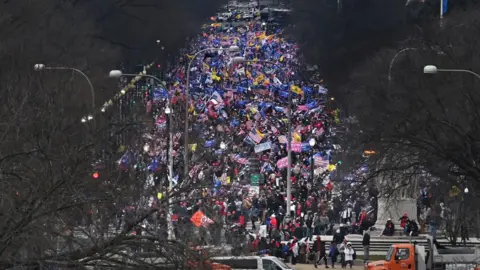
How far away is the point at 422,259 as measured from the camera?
130 ft

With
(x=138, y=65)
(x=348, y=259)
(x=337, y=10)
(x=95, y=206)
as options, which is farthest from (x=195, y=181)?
(x=337, y=10)

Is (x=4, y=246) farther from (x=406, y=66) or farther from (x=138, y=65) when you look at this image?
(x=138, y=65)

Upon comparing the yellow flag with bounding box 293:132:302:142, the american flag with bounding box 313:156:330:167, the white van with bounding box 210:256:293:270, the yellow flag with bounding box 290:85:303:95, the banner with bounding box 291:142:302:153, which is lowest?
the white van with bounding box 210:256:293:270

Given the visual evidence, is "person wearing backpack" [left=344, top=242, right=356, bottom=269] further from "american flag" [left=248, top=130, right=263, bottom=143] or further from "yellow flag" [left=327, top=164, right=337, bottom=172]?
"american flag" [left=248, top=130, right=263, bottom=143]

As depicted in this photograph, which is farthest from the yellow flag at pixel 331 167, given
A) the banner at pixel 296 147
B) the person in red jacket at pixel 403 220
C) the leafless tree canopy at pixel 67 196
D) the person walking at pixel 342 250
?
the leafless tree canopy at pixel 67 196

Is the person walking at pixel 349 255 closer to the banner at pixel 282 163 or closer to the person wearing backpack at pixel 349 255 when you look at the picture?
the person wearing backpack at pixel 349 255

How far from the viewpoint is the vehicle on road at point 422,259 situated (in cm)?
3959

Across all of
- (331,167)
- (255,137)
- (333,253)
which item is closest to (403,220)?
(333,253)

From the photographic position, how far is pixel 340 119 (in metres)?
79.6

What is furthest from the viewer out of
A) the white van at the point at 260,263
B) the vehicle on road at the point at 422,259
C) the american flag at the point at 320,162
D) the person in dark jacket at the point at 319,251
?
the american flag at the point at 320,162

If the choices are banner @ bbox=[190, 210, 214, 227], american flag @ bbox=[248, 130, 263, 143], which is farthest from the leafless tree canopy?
american flag @ bbox=[248, 130, 263, 143]

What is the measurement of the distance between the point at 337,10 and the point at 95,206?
9484cm

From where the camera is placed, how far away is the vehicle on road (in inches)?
1559

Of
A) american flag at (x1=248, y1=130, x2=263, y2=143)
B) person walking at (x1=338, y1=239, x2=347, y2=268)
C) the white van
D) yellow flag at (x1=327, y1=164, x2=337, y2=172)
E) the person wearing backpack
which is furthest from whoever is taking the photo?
american flag at (x1=248, y1=130, x2=263, y2=143)
